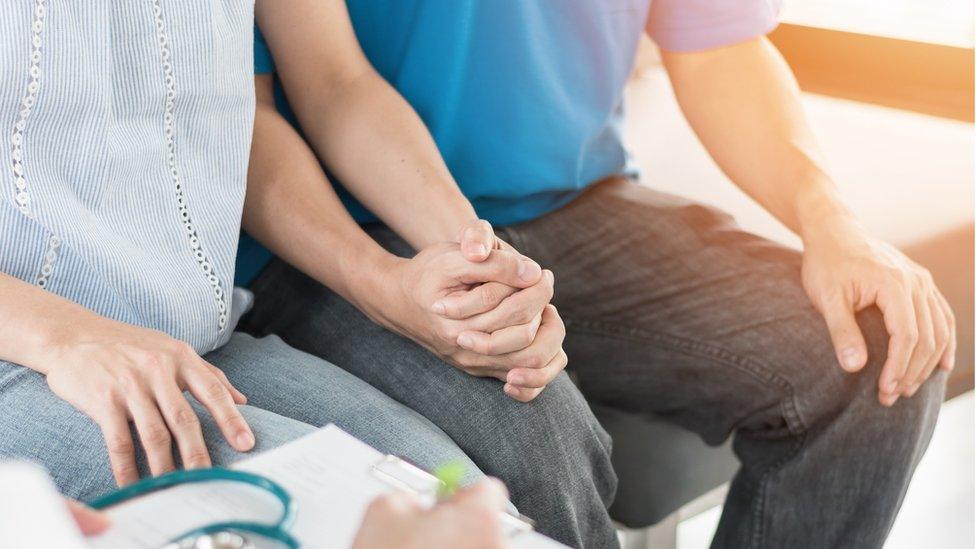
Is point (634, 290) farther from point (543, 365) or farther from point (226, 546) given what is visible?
point (226, 546)

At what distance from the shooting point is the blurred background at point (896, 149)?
1.51 meters

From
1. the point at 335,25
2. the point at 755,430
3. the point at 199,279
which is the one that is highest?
the point at 335,25

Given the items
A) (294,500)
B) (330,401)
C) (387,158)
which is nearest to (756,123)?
(387,158)

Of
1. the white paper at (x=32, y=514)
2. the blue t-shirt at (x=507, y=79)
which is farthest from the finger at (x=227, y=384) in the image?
the blue t-shirt at (x=507, y=79)

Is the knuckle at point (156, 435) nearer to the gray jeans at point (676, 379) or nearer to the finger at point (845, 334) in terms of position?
the gray jeans at point (676, 379)

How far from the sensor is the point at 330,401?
0.91 meters

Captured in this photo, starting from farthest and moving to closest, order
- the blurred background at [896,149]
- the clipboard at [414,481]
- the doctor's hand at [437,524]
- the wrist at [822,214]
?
1. the blurred background at [896,149]
2. the wrist at [822,214]
3. the clipboard at [414,481]
4. the doctor's hand at [437,524]

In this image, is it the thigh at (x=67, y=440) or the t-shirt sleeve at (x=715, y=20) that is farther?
the t-shirt sleeve at (x=715, y=20)

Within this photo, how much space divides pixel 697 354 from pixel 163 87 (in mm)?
585

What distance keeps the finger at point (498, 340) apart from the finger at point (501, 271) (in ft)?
0.13

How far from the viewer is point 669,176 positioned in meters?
1.64

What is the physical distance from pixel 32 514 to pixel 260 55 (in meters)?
0.77

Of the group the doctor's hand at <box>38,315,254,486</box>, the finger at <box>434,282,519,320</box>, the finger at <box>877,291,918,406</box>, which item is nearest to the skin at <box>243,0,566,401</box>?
the finger at <box>434,282,519,320</box>

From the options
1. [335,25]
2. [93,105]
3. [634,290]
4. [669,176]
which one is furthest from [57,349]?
[669,176]
